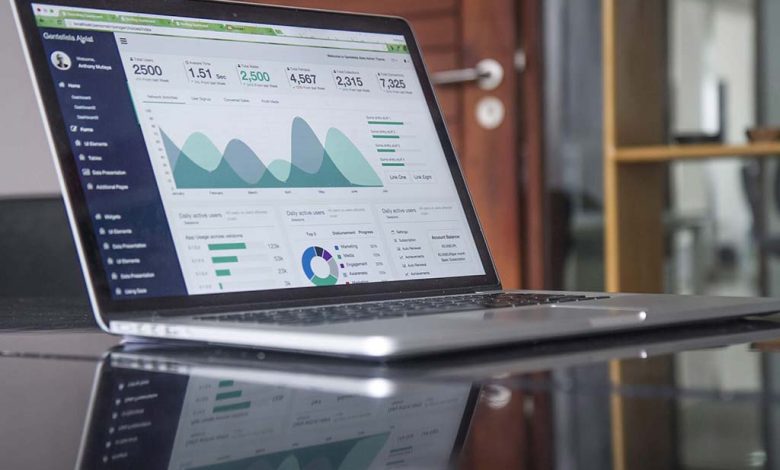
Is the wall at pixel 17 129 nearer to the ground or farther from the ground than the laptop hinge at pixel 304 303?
farther from the ground

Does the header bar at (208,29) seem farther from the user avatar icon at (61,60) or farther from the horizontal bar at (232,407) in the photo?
the horizontal bar at (232,407)

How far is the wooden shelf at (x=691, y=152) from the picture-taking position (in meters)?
2.14

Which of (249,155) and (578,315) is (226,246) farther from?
(578,315)

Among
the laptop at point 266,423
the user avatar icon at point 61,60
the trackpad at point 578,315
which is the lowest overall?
the laptop at point 266,423

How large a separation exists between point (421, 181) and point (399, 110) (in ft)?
0.19

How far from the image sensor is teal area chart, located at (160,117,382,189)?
0.70 meters

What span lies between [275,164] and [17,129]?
96.4 inches

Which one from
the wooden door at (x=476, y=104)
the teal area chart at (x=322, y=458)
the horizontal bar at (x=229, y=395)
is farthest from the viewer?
the wooden door at (x=476, y=104)

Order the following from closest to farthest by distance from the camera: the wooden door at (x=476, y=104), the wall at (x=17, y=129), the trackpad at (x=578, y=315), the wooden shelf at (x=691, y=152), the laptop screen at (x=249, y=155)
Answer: the trackpad at (x=578, y=315)
the laptop screen at (x=249, y=155)
the wooden shelf at (x=691, y=152)
the wooden door at (x=476, y=104)
the wall at (x=17, y=129)

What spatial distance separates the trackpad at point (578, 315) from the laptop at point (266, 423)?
13 centimetres

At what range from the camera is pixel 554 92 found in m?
2.81

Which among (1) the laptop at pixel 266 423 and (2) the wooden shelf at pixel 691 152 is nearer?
(1) the laptop at pixel 266 423

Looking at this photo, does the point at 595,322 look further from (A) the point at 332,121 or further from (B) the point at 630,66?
(B) the point at 630,66

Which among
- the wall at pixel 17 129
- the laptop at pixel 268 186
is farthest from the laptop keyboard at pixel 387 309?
the wall at pixel 17 129
